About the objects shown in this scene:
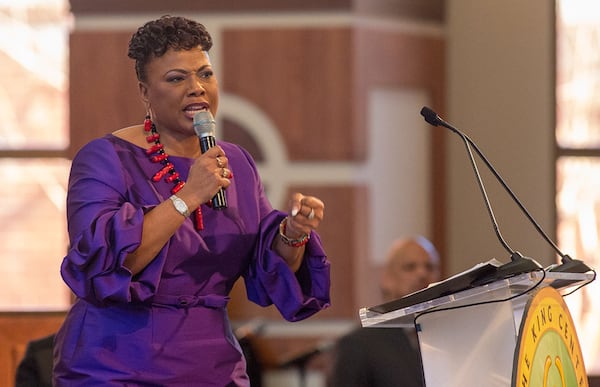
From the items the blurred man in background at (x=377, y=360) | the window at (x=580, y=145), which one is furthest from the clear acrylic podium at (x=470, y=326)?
the window at (x=580, y=145)

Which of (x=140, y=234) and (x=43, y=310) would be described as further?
(x=43, y=310)

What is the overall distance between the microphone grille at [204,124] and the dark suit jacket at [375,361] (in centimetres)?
172

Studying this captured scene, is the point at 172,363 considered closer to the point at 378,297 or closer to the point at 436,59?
the point at 378,297

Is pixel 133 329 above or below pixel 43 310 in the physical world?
above

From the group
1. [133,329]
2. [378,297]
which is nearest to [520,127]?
[378,297]

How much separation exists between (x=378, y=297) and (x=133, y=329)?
3.04 metres

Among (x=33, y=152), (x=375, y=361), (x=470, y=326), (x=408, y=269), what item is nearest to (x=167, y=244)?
(x=470, y=326)

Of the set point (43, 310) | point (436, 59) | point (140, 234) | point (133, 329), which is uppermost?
point (436, 59)

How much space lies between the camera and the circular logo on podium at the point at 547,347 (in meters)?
2.21

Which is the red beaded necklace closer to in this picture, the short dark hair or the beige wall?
the short dark hair

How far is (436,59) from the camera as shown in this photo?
5645mm

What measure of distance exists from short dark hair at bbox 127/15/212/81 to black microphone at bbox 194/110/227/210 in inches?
7.2

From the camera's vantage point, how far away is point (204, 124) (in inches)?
94.5

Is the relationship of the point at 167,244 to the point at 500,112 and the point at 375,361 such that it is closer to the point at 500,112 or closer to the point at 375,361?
the point at 375,361
